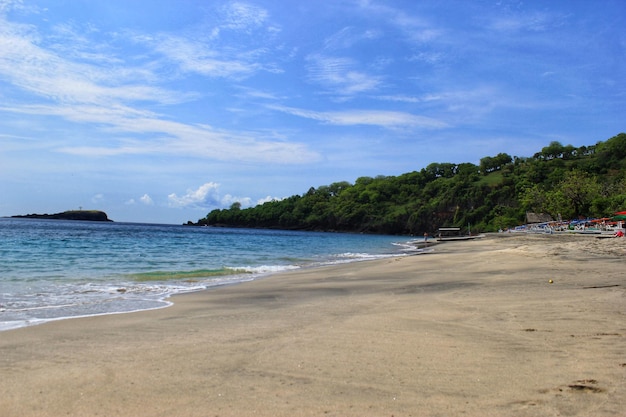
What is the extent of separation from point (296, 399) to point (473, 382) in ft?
5.66

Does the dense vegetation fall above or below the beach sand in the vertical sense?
above

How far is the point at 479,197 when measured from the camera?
442ft

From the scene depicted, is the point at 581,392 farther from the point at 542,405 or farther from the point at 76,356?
the point at 76,356

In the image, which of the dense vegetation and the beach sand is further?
the dense vegetation

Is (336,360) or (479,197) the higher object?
(479,197)

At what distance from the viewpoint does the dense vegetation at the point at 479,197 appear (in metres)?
81.4

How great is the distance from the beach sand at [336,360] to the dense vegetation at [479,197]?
71.5 m

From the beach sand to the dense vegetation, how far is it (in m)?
71.5

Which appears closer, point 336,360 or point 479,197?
point 336,360

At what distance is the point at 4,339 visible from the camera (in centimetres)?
646

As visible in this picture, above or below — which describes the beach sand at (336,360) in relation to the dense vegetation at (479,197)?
below

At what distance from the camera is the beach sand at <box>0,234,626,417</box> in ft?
12.7

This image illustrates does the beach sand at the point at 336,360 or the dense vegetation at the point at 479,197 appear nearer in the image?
the beach sand at the point at 336,360

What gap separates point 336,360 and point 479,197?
5477 inches
